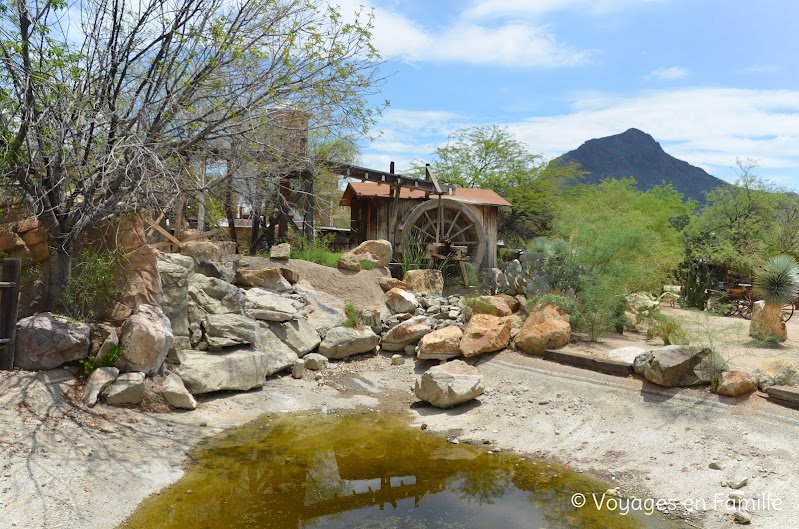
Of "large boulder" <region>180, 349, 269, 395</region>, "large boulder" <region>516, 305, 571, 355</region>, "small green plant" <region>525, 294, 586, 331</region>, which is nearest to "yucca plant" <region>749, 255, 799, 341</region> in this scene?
"small green plant" <region>525, 294, 586, 331</region>

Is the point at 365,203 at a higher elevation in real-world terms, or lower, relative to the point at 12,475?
higher

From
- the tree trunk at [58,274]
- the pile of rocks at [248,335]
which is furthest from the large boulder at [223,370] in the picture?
the tree trunk at [58,274]

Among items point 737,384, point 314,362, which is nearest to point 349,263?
point 314,362

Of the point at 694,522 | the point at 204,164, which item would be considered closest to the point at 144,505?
the point at 694,522

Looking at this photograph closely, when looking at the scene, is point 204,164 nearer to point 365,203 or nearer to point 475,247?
point 365,203

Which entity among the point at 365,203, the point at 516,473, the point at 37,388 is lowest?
the point at 516,473

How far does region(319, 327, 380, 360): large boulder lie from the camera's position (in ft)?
31.9

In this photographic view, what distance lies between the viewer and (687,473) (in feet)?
18.3

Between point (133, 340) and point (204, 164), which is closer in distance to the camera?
point (133, 340)

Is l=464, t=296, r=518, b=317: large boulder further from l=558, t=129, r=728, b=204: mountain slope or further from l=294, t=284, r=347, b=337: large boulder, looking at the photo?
l=558, t=129, r=728, b=204: mountain slope

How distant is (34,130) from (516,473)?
6.23 m

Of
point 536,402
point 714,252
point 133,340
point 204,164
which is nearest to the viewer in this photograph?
point 133,340

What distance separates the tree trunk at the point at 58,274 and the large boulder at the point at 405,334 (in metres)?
5.17

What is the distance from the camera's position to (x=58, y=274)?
6957 millimetres
